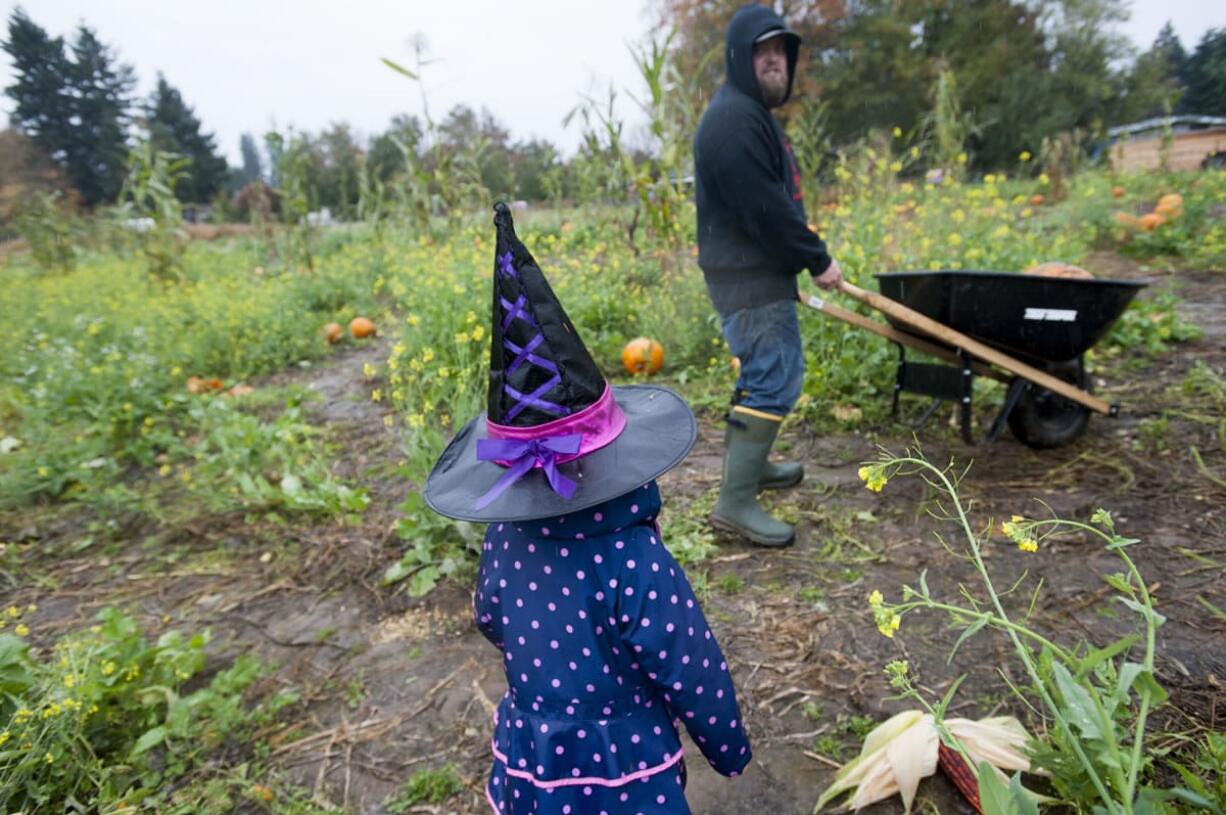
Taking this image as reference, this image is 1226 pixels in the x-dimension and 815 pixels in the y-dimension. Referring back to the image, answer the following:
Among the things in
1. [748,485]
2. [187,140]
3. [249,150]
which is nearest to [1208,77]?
[748,485]

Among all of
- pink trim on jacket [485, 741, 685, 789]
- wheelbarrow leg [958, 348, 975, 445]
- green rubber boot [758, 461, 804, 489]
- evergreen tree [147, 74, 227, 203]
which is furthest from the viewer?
evergreen tree [147, 74, 227, 203]

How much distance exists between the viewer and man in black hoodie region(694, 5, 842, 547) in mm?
2506

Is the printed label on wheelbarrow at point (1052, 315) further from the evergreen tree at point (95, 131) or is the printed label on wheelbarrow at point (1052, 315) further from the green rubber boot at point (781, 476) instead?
the evergreen tree at point (95, 131)

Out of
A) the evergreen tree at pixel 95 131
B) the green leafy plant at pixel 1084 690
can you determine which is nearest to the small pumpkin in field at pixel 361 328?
the green leafy plant at pixel 1084 690

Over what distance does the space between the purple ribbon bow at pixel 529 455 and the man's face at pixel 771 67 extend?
2097mm

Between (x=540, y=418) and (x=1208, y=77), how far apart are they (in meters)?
11.1

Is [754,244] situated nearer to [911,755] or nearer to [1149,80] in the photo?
[911,755]

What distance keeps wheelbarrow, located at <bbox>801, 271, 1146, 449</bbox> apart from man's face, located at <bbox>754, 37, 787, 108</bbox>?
842 mm

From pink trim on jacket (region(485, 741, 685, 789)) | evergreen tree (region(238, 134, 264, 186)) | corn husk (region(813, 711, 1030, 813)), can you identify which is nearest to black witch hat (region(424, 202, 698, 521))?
pink trim on jacket (region(485, 741, 685, 789))

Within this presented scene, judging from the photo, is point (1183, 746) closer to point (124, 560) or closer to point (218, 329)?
point (124, 560)

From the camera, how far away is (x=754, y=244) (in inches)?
105

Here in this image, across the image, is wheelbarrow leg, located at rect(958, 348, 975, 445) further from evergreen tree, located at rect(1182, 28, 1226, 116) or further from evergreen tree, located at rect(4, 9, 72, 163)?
evergreen tree, located at rect(4, 9, 72, 163)

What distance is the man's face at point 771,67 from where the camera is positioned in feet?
8.46

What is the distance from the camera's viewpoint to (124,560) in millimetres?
3396
